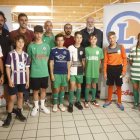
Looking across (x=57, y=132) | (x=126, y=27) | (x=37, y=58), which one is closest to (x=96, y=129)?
(x=57, y=132)

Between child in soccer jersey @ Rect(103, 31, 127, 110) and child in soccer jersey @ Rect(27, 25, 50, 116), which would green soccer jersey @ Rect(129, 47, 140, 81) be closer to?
child in soccer jersey @ Rect(103, 31, 127, 110)

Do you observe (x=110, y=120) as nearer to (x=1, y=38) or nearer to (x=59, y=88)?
(x=59, y=88)

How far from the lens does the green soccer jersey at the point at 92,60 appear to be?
2.81 metres

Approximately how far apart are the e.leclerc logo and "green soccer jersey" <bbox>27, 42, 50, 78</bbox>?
4.98ft

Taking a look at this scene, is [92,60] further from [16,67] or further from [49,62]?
[16,67]

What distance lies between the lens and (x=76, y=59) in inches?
109

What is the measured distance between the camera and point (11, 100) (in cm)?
233

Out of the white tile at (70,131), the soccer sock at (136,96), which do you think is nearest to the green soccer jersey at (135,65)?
the soccer sock at (136,96)

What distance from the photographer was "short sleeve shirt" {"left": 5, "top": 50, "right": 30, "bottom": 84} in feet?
7.27

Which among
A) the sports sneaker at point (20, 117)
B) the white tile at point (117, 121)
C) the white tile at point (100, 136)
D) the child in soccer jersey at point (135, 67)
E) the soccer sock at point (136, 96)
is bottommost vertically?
the white tile at point (100, 136)

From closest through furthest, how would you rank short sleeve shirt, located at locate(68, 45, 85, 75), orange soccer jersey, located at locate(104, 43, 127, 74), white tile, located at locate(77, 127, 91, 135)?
white tile, located at locate(77, 127, 91, 135) → short sleeve shirt, located at locate(68, 45, 85, 75) → orange soccer jersey, located at locate(104, 43, 127, 74)

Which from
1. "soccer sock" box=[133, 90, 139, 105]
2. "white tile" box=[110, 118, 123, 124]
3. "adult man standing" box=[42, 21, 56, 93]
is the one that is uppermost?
"adult man standing" box=[42, 21, 56, 93]

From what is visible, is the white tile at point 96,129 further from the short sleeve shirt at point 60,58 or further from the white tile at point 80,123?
the short sleeve shirt at point 60,58

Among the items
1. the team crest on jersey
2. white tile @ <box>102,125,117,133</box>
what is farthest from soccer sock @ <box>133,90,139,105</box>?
the team crest on jersey
